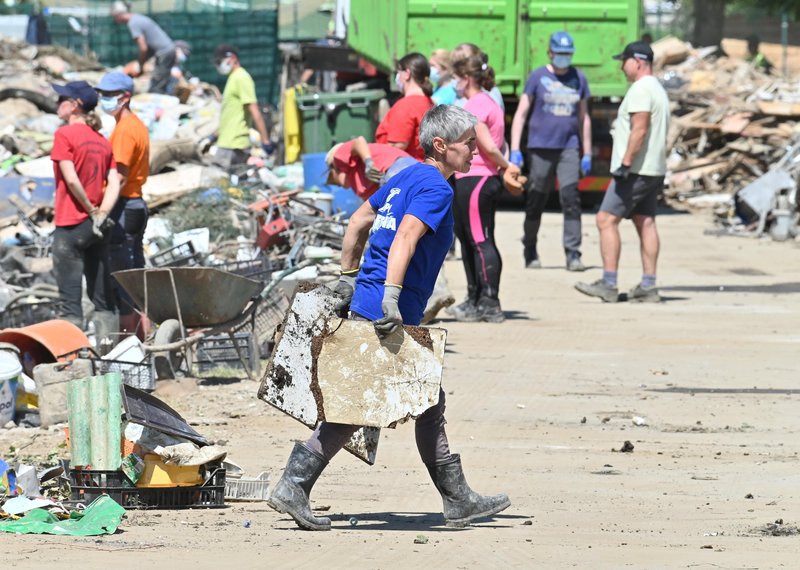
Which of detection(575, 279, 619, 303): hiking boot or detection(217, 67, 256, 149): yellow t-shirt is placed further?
detection(217, 67, 256, 149): yellow t-shirt

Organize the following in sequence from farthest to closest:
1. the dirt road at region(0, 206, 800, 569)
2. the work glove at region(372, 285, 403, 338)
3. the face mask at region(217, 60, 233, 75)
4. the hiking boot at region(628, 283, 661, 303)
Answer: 1. the face mask at region(217, 60, 233, 75)
2. the hiking boot at region(628, 283, 661, 303)
3. the work glove at region(372, 285, 403, 338)
4. the dirt road at region(0, 206, 800, 569)

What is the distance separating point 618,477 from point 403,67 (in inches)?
176

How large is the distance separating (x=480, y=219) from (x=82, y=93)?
318 cm

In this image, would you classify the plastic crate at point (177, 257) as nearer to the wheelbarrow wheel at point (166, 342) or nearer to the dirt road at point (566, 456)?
the wheelbarrow wheel at point (166, 342)

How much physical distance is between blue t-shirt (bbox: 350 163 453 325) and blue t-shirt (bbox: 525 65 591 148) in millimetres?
8564

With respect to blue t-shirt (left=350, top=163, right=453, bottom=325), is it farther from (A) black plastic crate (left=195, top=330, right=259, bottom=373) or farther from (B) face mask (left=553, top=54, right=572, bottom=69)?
(B) face mask (left=553, top=54, right=572, bottom=69)

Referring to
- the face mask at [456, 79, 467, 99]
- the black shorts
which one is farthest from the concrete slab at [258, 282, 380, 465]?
the black shorts

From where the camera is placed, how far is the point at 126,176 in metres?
10.6

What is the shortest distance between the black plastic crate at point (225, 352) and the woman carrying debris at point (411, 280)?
3.85 m

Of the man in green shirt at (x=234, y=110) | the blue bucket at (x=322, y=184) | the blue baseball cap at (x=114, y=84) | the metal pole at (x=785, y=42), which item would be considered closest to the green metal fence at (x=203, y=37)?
the man in green shirt at (x=234, y=110)

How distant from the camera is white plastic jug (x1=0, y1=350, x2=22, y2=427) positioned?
8.44 m

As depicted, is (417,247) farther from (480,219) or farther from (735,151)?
(735,151)

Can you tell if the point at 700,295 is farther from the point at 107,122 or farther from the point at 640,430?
the point at 107,122

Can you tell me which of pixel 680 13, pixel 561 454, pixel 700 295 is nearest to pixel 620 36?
pixel 700 295
